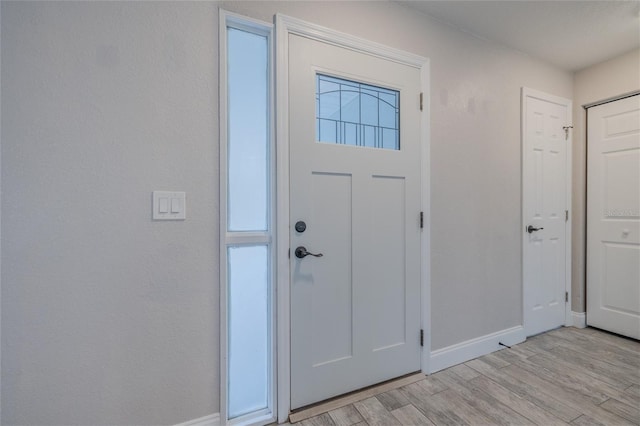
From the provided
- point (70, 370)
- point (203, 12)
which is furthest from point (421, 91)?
point (70, 370)

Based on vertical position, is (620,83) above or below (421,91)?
above

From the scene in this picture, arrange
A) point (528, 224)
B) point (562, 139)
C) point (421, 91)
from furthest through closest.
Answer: point (562, 139), point (528, 224), point (421, 91)

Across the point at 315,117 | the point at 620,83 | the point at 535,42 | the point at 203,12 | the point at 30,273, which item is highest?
the point at 535,42

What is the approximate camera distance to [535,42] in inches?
91.3

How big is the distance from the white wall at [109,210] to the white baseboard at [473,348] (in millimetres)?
1518

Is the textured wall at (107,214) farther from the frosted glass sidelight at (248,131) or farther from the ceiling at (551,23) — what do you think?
the ceiling at (551,23)

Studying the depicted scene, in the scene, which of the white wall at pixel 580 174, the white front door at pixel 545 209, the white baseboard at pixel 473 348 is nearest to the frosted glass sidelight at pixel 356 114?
the white front door at pixel 545 209

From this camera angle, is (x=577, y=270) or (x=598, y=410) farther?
(x=577, y=270)

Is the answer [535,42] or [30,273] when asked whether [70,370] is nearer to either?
[30,273]

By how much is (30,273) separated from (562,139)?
3.99m

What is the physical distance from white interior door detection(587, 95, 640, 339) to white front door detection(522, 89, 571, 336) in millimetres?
236

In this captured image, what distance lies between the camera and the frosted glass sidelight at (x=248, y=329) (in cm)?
149

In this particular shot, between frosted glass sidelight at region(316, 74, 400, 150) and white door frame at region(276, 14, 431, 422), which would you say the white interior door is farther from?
white door frame at region(276, 14, 431, 422)

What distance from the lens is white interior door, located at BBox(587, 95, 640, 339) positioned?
96.9 inches
